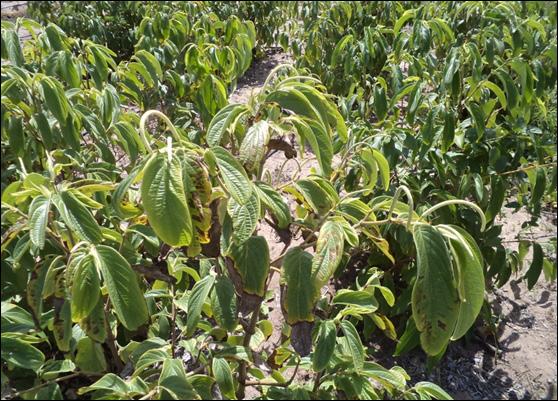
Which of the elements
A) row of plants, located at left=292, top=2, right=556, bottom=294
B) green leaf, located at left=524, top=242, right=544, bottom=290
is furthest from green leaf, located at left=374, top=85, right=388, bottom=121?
green leaf, located at left=524, top=242, right=544, bottom=290

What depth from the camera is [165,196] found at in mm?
801

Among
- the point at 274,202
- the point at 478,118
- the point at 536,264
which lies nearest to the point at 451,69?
the point at 478,118

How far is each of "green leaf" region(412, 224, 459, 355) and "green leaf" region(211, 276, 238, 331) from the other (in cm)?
37

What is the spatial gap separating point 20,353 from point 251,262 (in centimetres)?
48

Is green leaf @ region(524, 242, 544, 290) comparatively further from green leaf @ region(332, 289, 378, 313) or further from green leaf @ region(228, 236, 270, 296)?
green leaf @ region(228, 236, 270, 296)

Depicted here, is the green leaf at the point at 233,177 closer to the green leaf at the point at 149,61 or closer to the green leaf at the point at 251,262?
the green leaf at the point at 251,262

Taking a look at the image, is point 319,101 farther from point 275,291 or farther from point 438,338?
point 275,291

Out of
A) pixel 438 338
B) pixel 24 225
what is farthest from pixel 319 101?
pixel 24 225

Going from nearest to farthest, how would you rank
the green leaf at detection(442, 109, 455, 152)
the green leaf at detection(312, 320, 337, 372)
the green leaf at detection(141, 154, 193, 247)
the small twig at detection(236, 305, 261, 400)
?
1. the green leaf at detection(141, 154, 193, 247)
2. the green leaf at detection(312, 320, 337, 372)
3. the small twig at detection(236, 305, 261, 400)
4. the green leaf at detection(442, 109, 455, 152)

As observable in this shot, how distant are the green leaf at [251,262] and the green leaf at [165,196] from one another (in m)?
0.20

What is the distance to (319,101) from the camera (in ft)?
3.34

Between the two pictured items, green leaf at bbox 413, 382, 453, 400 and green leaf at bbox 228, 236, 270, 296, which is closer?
green leaf at bbox 228, 236, 270, 296

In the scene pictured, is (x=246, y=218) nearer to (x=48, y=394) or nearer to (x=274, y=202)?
(x=274, y=202)

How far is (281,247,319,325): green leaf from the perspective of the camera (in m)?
1.00
